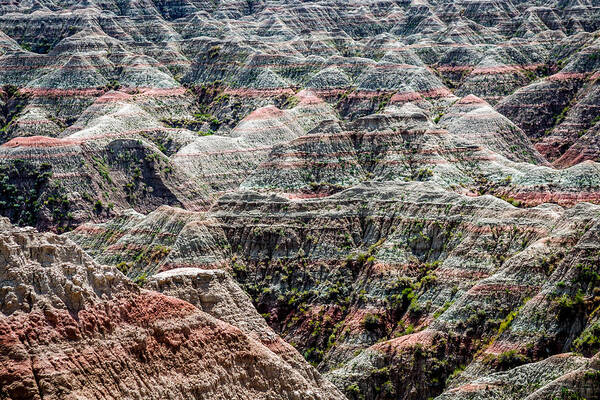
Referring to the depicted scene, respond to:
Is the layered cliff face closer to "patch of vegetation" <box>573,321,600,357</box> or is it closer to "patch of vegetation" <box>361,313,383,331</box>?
"patch of vegetation" <box>573,321,600,357</box>

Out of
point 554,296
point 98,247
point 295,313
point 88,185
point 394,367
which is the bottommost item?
point 88,185

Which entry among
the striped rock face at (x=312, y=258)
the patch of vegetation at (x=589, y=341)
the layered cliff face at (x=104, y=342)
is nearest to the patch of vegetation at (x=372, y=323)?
the striped rock face at (x=312, y=258)

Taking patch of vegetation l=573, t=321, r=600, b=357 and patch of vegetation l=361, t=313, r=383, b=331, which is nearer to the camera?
patch of vegetation l=573, t=321, r=600, b=357

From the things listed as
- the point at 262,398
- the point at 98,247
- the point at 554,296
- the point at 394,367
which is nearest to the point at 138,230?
the point at 98,247

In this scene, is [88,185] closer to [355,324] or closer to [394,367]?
[355,324]

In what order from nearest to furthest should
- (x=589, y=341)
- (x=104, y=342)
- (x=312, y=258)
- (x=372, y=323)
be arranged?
(x=104, y=342)
(x=589, y=341)
(x=372, y=323)
(x=312, y=258)

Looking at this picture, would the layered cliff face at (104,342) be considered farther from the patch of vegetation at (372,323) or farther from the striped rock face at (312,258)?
the patch of vegetation at (372,323)

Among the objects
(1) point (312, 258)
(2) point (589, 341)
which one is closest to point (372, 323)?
(1) point (312, 258)

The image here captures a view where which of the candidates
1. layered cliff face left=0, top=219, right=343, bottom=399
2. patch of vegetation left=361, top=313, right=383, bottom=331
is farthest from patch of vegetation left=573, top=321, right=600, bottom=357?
patch of vegetation left=361, top=313, right=383, bottom=331

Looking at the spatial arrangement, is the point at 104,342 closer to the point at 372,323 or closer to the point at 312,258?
the point at 372,323

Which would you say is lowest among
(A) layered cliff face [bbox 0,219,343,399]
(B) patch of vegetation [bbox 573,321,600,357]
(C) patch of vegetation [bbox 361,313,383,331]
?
(C) patch of vegetation [bbox 361,313,383,331]

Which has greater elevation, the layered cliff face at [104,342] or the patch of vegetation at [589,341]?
the layered cliff face at [104,342]
